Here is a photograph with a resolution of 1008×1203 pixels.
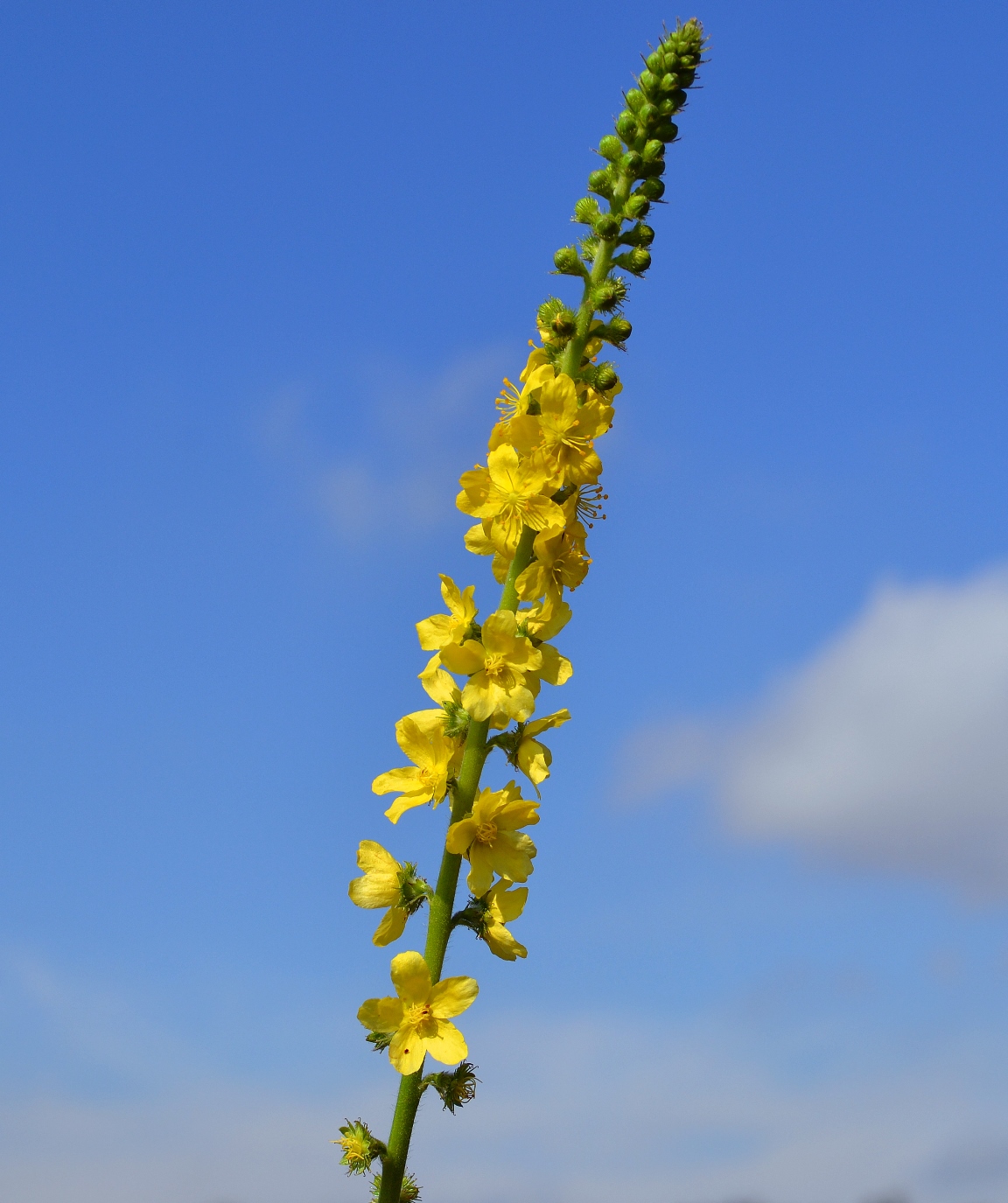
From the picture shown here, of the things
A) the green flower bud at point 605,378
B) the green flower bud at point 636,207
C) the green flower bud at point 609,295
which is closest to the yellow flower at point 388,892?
the green flower bud at point 605,378

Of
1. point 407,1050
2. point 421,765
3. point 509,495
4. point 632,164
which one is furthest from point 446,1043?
point 632,164

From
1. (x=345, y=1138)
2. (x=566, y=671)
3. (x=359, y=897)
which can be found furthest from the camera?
(x=566, y=671)

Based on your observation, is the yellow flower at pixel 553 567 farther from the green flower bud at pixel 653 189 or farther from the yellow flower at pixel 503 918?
the green flower bud at pixel 653 189

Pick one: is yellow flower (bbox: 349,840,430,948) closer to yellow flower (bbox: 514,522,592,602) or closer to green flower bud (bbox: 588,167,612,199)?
yellow flower (bbox: 514,522,592,602)

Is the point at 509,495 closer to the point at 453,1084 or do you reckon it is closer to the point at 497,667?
the point at 497,667

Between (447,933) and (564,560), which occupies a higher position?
(564,560)

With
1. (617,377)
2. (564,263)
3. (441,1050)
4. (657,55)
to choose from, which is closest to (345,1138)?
(441,1050)

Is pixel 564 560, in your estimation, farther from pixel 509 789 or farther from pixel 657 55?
pixel 657 55

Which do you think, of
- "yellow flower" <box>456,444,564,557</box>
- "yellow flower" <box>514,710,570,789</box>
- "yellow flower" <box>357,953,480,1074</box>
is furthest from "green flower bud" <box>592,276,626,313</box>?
"yellow flower" <box>357,953,480,1074</box>
